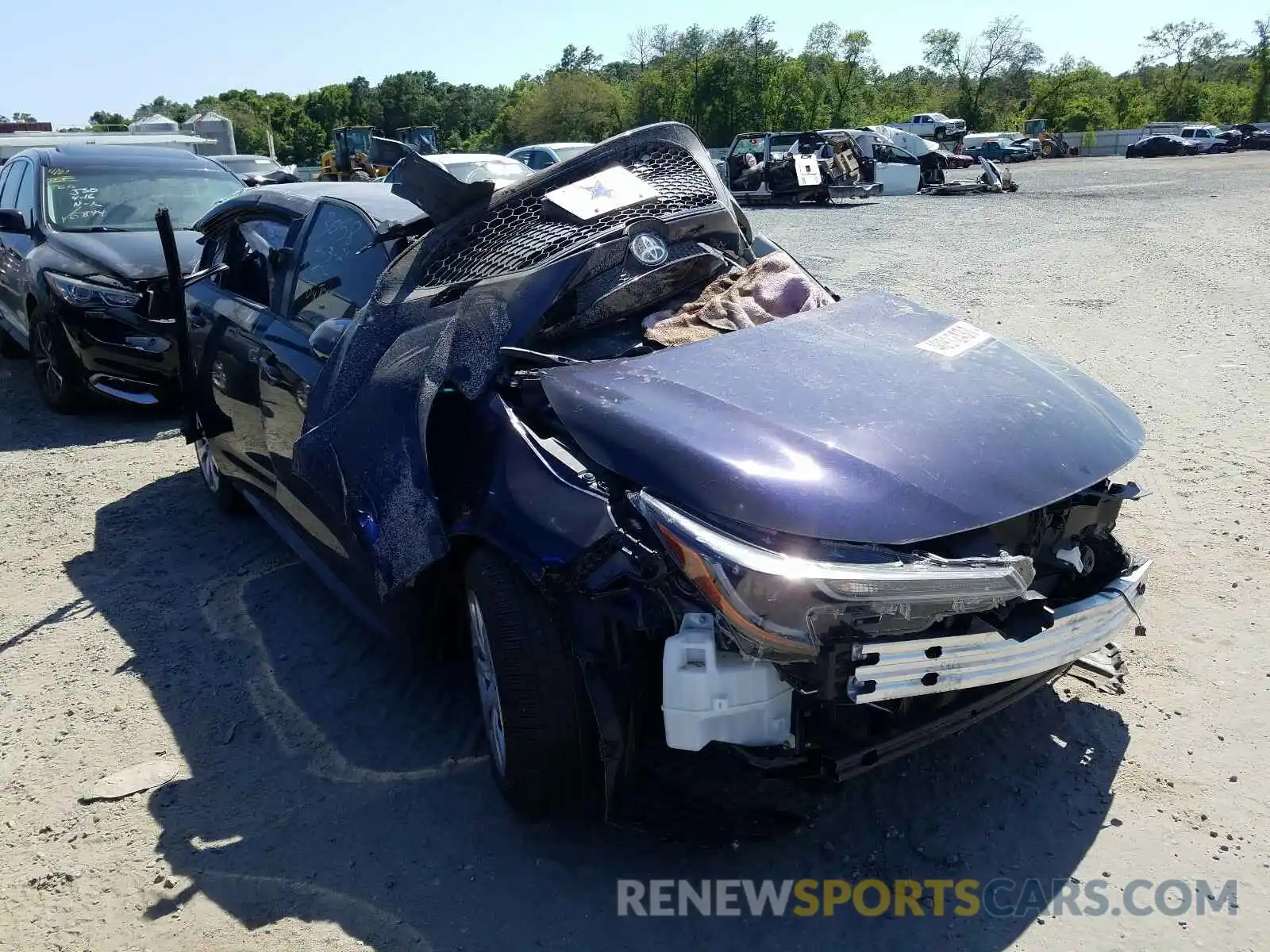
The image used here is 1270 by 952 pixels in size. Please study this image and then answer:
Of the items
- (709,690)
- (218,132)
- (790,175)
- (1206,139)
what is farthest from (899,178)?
(1206,139)

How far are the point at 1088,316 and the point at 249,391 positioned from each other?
24.7ft

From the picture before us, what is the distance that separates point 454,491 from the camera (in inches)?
117

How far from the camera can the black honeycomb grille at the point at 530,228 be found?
3.51 meters

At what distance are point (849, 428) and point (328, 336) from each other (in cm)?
191

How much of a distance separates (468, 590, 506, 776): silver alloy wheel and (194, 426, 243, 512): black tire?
286cm

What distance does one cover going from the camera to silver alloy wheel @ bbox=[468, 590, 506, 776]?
9.51ft

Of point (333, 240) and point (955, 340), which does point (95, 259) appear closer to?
point (333, 240)

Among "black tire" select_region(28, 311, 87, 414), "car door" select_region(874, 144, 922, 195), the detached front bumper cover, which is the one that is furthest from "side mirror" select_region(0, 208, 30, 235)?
"car door" select_region(874, 144, 922, 195)

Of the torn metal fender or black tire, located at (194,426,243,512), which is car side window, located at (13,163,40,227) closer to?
black tire, located at (194,426,243,512)

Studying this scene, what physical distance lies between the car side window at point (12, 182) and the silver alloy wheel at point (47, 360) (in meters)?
1.70

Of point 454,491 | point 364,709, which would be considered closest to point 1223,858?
point 454,491

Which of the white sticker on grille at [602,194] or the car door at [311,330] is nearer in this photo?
the white sticker on grille at [602,194]

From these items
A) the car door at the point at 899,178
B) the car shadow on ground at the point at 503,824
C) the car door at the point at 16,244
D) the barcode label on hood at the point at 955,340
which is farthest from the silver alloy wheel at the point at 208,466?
the car door at the point at 899,178

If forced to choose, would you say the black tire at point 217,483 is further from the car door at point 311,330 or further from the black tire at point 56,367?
the black tire at point 56,367
